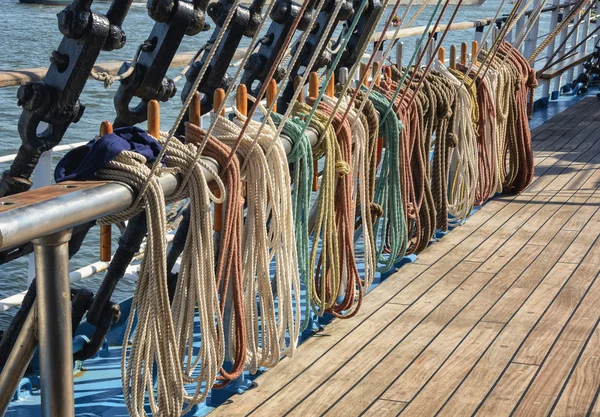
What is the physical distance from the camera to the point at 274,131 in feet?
7.95

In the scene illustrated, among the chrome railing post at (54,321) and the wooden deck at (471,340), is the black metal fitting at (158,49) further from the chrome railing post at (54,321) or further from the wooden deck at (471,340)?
the chrome railing post at (54,321)

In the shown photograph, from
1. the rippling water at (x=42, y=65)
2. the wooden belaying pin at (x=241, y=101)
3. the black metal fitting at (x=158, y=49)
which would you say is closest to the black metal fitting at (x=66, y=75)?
the black metal fitting at (x=158, y=49)

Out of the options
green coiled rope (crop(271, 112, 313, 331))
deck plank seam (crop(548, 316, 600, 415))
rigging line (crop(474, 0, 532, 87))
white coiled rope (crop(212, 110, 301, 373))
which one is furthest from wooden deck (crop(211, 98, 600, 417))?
rigging line (crop(474, 0, 532, 87))

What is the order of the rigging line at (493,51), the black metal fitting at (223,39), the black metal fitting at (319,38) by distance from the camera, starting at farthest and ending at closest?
the rigging line at (493,51)
the black metal fitting at (319,38)
the black metal fitting at (223,39)

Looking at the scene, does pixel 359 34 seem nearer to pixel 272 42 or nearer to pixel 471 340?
pixel 272 42

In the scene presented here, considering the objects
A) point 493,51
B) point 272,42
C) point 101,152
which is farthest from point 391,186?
point 101,152

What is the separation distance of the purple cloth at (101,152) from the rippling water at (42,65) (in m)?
4.41

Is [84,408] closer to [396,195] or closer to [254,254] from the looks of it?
[254,254]

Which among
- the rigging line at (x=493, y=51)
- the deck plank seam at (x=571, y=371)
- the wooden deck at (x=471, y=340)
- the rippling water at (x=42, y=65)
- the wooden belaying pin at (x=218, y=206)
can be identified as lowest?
the rippling water at (x=42, y=65)

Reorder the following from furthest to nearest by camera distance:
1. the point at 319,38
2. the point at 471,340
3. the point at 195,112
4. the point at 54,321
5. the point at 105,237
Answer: the point at 319,38 < the point at 471,340 < the point at 195,112 < the point at 105,237 < the point at 54,321

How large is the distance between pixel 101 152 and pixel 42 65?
13.1 meters

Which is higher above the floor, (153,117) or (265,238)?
(153,117)

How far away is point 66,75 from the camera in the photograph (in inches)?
100

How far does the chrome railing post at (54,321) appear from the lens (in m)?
1.52
